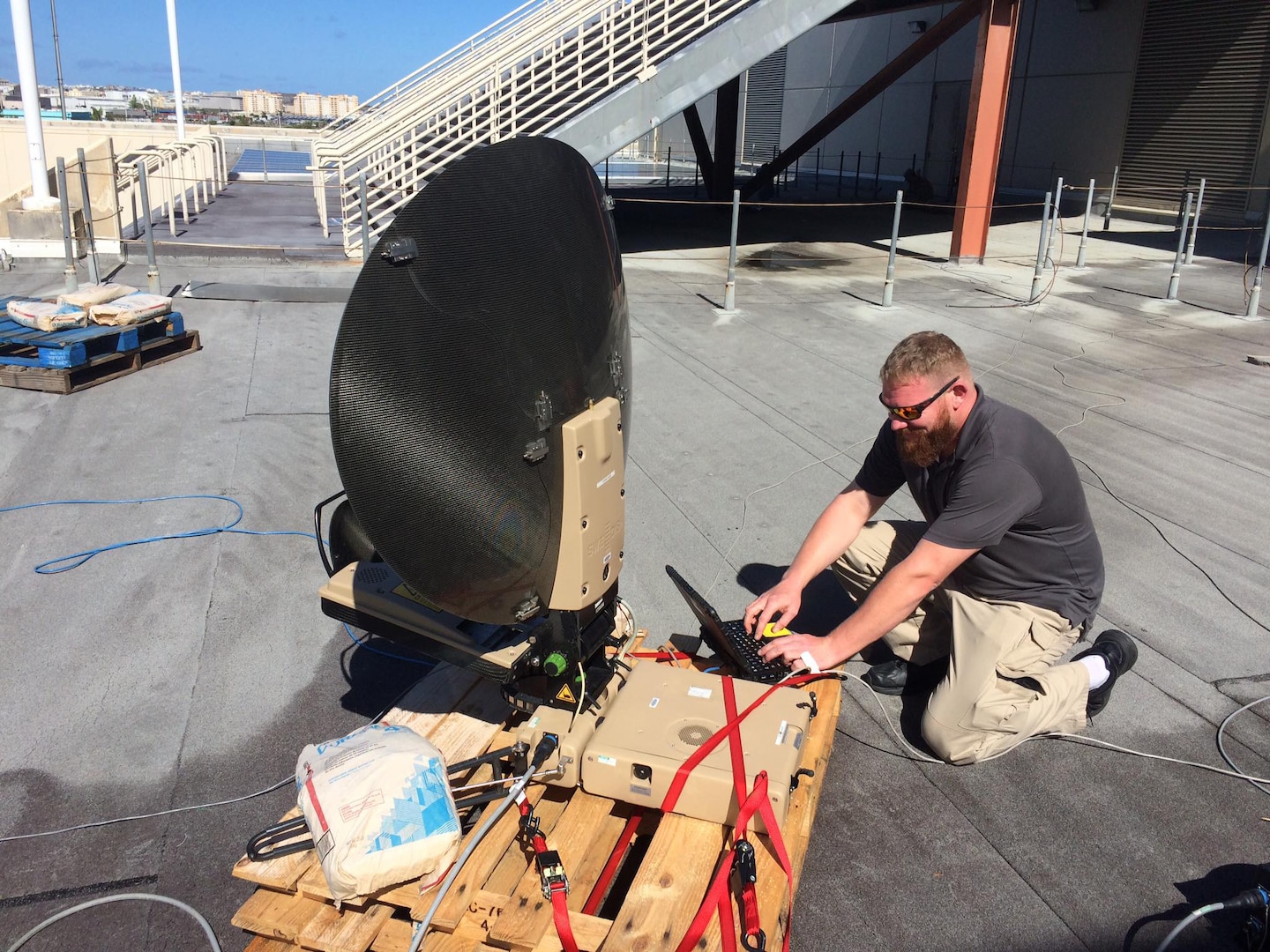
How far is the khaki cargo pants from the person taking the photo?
3.31 metres

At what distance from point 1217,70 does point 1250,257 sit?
6164 mm

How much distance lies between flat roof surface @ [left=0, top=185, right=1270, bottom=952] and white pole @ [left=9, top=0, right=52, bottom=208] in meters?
5.52

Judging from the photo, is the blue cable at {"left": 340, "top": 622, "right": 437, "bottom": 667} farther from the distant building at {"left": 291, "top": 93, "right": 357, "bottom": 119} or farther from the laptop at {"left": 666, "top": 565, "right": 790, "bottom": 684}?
the distant building at {"left": 291, "top": 93, "right": 357, "bottom": 119}

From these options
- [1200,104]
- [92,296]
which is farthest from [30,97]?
[1200,104]

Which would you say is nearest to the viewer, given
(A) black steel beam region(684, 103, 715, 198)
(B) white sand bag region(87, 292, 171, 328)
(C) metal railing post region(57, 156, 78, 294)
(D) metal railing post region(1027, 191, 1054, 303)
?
(B) white sand bag region(87, 292, 171, 328)

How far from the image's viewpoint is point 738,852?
239 cm

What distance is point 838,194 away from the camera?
2462 centimetres

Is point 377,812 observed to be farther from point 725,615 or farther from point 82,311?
point 82,311

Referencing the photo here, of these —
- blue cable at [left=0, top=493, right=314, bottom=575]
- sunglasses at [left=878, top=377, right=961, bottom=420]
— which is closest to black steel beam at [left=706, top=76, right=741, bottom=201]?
blue cable at [left=0, top=493, right=314, bottom=575]

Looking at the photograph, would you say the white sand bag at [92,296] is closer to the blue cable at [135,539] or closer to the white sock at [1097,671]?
the blue cable at [135,539]

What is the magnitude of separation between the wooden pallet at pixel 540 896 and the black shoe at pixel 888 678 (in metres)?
1.12

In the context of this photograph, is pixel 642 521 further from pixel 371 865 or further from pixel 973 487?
pixel 371 865

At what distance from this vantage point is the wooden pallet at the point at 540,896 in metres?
2.30

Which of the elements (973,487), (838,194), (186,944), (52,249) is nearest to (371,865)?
(186,944)
